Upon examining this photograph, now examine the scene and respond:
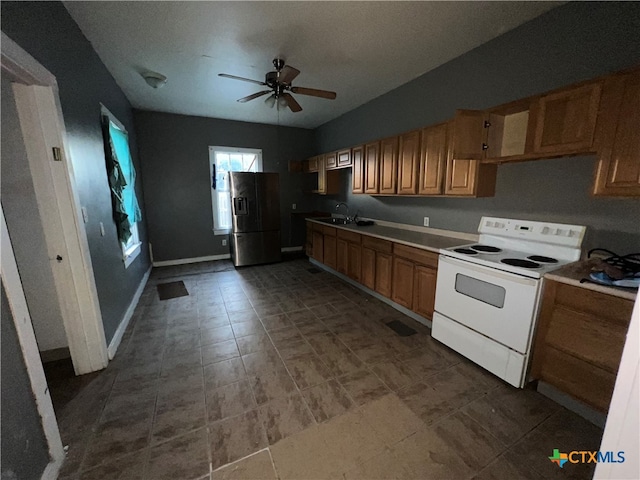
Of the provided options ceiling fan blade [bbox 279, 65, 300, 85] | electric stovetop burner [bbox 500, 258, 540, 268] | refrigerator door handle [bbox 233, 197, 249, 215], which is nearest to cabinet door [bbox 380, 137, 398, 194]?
ceiling fan blade [bbox 279, 65, 300, 85]

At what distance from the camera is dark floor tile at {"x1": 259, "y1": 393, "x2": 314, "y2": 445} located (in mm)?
1587

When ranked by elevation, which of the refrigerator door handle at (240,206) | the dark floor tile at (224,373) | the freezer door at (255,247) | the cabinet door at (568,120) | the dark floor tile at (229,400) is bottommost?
the dark floor tile at (229,400)

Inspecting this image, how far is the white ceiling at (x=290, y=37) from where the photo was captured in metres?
2.01

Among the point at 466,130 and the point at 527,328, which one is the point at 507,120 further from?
the point at 527,328

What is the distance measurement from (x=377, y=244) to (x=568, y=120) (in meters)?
2.03

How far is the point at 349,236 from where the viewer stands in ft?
12.8

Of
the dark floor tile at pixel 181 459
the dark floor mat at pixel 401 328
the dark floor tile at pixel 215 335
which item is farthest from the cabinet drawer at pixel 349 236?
the dark floor tile at pixel 181 459

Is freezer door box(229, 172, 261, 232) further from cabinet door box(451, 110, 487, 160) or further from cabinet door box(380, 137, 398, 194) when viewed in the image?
cabinet door box(451, 110, 487, 160)

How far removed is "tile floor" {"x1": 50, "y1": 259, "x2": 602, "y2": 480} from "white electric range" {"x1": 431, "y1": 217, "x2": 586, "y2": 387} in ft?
0.63

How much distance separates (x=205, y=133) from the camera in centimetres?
500

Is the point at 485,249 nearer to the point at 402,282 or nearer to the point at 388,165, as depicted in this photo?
the point at 402,282

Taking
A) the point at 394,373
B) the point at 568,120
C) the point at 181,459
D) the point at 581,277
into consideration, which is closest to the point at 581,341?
the point at 581,277

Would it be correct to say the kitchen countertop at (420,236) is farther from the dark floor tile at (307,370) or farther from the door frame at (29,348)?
the door frame at (29,348)

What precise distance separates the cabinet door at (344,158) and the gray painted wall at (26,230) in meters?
3.57
